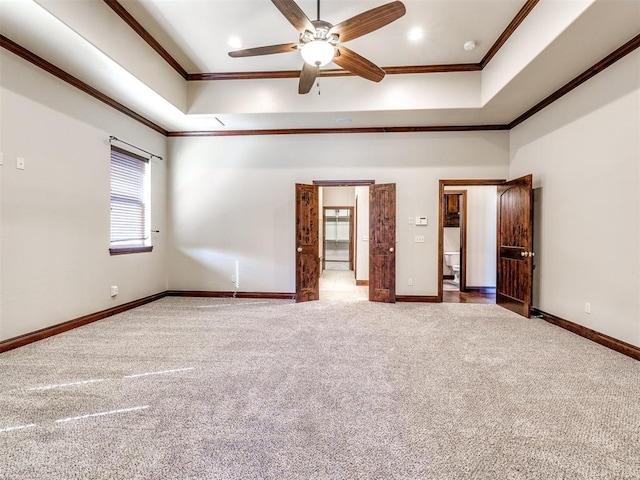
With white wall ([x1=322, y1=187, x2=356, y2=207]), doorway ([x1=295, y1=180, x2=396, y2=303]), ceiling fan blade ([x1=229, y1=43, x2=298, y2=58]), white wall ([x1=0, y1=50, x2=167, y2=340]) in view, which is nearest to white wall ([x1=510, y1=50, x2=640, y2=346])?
doorway ([x1=295, y1=180, x2=396, y2=303])

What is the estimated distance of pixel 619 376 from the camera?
2303 mm

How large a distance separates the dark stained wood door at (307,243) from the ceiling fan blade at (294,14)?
2617 mm

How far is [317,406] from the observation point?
6.16ft

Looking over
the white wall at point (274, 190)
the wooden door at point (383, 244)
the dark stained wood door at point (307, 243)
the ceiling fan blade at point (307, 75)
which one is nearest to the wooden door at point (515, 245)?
the white wall at point (274, 190)

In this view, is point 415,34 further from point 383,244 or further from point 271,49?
point 383,244

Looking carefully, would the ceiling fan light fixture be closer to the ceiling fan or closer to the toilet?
the ceiling fan

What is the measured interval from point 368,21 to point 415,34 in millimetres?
1445

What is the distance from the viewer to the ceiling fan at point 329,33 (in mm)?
2193

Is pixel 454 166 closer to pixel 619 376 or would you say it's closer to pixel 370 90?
pixel 370 90

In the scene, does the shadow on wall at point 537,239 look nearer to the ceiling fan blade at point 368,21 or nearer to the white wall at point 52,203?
the ceiling fan blade at point 368,21

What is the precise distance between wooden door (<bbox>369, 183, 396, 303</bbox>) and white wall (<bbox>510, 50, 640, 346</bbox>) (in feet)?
6.80

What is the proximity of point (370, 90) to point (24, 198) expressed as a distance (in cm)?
442

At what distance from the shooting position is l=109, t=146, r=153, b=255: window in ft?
13.5

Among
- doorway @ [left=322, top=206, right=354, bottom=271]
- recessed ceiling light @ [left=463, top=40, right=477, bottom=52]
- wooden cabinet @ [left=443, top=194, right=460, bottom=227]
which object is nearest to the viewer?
recessed ceiling light @ [left=463, top=40, right=477, bottom=52]
